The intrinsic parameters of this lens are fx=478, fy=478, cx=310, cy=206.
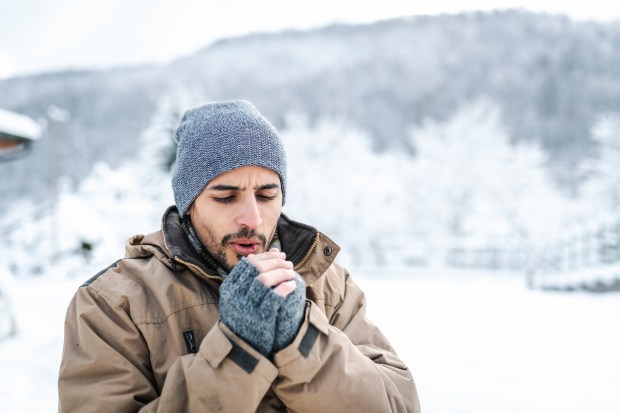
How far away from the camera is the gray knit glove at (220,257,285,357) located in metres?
1.18

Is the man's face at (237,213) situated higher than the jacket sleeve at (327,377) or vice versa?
the man's face at (237,213)

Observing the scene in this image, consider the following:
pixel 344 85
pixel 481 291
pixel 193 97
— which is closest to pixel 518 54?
pixel 344 85

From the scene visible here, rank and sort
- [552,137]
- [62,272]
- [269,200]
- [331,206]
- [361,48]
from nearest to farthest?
1. [269,200]
2. [62,272]
3. [331,206]
4. [552,137]
5. [361,48]

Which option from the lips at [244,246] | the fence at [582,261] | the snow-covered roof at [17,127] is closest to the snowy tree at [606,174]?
the fence at [582,261]

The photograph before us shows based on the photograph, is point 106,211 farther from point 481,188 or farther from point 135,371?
point 135,371

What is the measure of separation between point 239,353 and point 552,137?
1883 inches

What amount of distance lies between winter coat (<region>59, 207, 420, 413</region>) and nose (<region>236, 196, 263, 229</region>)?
186mm

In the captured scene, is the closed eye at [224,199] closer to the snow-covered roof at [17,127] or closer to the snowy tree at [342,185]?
the snow-covered roof at [17,127]

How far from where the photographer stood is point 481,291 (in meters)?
8.82

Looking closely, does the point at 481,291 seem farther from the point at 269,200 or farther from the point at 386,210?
the point at 386,210

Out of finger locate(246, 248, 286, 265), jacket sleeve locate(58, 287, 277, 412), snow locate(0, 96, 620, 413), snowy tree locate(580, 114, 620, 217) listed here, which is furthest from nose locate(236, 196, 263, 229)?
snowy tree locate(580, 114, 620, 217)

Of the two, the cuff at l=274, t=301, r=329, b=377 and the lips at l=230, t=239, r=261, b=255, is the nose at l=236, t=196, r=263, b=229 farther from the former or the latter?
the cuff at l=274, t=301, r=329, b=377

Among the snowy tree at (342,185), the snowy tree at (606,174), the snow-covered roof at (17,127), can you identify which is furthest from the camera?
the snowy tree at (606,174)

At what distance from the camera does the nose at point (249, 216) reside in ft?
4.85
